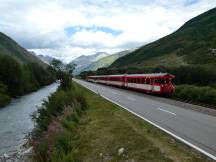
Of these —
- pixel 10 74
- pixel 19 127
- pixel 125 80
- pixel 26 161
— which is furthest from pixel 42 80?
pixel 26 161

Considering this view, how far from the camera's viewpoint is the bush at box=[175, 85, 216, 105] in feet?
91.9

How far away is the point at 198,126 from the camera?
46.8 ft

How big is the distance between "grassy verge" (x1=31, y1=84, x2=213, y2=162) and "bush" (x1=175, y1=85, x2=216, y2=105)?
13701 mm

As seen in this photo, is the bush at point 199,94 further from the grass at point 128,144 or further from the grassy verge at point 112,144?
the grass at point 128,144

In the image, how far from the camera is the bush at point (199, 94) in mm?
28016

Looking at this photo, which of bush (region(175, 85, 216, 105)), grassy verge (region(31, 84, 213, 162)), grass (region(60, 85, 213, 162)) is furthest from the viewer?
bush (region(175, 85, 216, 105))

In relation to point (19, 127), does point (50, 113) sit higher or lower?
higher

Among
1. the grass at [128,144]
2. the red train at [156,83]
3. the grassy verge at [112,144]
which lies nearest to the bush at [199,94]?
the red train at [156,83]

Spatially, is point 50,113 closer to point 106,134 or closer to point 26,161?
point 26,161

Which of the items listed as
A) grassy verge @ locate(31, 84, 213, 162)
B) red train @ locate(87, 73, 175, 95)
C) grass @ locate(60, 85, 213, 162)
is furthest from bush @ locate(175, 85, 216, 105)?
grass @ locate(60, 85, 213, 162)

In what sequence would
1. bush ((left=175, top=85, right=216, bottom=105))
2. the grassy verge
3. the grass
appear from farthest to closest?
1. bush ((left=175, top=85, right=216, bottom=105))
2. the grassy verge
3. the grass

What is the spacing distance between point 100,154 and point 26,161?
5415 millimetres

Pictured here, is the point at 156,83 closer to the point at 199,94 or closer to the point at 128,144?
the point at 199,94

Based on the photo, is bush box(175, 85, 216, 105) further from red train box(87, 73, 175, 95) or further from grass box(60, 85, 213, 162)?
grass box(60, 85, 213, 162)
